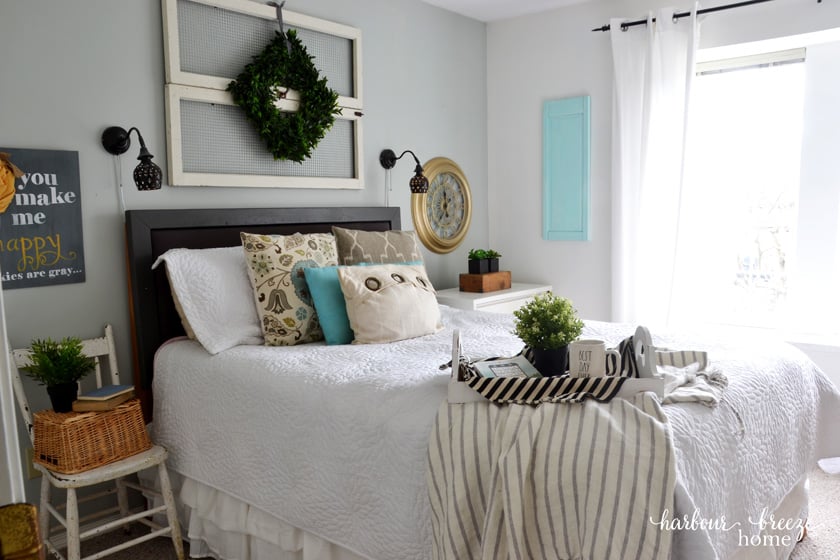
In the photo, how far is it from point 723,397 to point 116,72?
2.48 m

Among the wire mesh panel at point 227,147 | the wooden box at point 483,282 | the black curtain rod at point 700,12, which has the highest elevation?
the black curtain rod at point 700,12

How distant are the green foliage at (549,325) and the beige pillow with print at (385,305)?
2.69 ft

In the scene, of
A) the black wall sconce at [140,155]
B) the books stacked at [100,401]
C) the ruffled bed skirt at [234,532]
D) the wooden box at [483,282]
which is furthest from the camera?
the wooden box at [483,282]

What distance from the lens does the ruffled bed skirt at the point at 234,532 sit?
2066mm

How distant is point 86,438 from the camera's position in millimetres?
2211

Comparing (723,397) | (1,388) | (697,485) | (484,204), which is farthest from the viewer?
(484,204)

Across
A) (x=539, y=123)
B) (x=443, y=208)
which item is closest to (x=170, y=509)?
(x=443, y=208)

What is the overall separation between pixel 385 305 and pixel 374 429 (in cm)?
83

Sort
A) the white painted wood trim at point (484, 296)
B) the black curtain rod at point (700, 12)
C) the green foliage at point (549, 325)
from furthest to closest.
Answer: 1. the white painted wood trim at point (484, 296)
2. the black curtain rod at point (700, 12)
3. the green foliage at point (549, 325)

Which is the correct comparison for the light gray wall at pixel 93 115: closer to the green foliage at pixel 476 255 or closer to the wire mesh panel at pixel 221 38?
the wire mesh panel at pixel 221 38

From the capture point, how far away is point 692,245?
3.81 m

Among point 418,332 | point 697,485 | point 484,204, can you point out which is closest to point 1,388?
point 697,485

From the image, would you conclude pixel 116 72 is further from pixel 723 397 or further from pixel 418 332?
pixel 723 397

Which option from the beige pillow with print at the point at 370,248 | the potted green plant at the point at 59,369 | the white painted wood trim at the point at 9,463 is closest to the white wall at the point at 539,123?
the beige pillow with print at the point at 370,248
